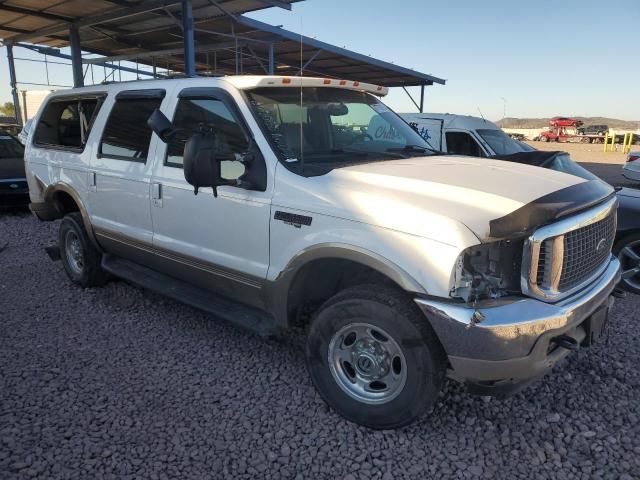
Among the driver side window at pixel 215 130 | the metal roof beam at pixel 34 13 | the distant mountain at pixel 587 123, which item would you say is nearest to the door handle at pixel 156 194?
the driver side window at pixel 215 130

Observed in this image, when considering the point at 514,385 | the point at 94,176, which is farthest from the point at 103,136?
the point at 514,385

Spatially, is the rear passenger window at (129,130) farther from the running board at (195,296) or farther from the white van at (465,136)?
the white van at (465,136)

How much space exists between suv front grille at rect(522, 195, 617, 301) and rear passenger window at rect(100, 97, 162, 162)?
2.97m

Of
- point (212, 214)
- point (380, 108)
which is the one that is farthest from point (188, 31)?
point (212, 214)

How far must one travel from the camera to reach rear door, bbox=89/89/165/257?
4062mm

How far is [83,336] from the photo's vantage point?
4102 mm

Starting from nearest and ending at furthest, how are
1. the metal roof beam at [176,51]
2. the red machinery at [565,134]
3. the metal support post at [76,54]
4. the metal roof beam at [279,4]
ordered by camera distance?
the metal roof beam at [279,4]
the metal support post at [76,54]
the metal roof beam at [176,51]
the red machinery at [565,134]

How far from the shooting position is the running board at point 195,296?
11.0 ft

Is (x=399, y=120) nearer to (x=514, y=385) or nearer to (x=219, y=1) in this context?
(x=514, y=385)

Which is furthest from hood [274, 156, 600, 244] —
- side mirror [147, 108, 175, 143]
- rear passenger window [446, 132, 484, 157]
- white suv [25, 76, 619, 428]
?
rear passenger window [446, 132, 484, 157]

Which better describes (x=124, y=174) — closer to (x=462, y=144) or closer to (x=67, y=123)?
(x=67, y=123)

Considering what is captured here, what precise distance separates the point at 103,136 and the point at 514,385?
12.8 ft

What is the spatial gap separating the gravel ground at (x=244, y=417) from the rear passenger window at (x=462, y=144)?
4779 millimetres

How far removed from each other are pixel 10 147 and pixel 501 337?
11067 millimetres
